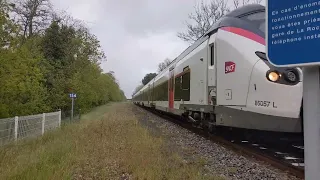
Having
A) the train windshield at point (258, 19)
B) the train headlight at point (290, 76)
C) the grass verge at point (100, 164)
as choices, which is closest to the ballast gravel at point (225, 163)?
the grass verge at point (100, 164)

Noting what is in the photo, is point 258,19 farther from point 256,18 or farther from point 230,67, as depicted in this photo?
point 230,67

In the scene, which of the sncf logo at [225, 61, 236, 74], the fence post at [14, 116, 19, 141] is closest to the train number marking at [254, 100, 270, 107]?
the sncf logo at [225, 61, 236, 74]

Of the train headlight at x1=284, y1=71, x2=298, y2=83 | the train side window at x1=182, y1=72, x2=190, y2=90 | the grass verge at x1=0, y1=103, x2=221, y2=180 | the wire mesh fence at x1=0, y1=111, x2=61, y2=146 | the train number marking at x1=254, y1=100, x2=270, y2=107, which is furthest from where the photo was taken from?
the train side window at x1=182, y1=72, x2=190, y2=90

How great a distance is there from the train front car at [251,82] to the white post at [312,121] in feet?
14.6

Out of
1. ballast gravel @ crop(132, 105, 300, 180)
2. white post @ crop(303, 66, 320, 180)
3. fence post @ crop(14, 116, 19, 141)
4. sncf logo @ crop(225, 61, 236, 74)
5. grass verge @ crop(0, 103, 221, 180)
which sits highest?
sncf logo @ crop(225, 61, 236, 74)

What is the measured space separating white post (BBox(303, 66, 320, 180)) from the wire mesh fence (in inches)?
422

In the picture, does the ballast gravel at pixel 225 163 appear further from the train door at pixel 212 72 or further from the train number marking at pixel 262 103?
the train door at pixel 212 72

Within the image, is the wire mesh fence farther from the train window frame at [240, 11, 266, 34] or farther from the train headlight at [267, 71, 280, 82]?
the train headlight at [267, 71, 280, 82]

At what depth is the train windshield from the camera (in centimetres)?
856

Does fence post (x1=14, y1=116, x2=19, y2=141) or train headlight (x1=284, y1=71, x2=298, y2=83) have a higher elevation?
train headlight (x1=284, y1=71, x2=298, y2=83)

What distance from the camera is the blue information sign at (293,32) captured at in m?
2.06

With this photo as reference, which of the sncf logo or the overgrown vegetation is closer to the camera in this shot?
the sncf logo

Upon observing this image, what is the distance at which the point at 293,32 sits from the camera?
214 cm

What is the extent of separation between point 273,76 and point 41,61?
72.8 feet
